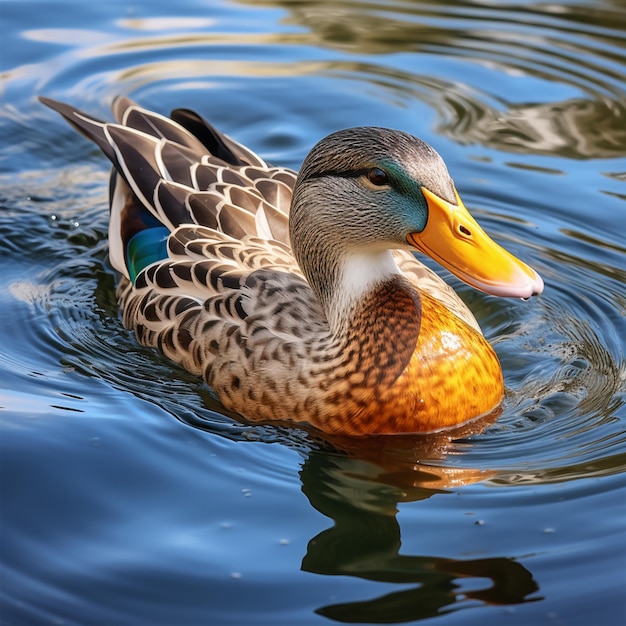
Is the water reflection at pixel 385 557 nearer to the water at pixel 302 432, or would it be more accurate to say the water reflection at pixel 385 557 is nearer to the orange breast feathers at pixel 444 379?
the water at pixel 302 432

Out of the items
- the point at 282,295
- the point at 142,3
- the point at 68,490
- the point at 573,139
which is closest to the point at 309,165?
the point at 282,295

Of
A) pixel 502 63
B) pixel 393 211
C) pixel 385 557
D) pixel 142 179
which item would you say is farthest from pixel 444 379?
pixel 502 63

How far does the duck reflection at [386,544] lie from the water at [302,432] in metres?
0.01

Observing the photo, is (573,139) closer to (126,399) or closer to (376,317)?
(376,317)

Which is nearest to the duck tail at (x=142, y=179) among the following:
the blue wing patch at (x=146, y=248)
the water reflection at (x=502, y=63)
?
the blue wing patch at (x=146, y=248)

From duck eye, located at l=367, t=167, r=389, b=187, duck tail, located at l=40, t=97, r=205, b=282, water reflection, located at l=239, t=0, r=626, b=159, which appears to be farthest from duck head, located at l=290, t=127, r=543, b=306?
water reflection, located at l=239, t=0, r=626, b=159

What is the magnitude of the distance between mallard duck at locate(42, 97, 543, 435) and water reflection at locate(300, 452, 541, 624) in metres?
0.34

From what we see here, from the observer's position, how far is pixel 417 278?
649 centimetres

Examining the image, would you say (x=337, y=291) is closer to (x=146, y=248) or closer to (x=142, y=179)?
(x=146, y=248)

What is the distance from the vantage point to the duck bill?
5293 millimetres

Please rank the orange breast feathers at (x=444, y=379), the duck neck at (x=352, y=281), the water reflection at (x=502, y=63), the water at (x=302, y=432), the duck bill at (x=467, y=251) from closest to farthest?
the water at (x=302, y=432)
the duck bill at (x=467, y=251)
the orange breast feathers at (x=444, y=379)
the duck neck at (x=352, y=281)
the water reflection at (x=502, y=63)

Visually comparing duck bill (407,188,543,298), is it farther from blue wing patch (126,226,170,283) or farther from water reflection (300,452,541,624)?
blue wing patch (126,226,170,283)

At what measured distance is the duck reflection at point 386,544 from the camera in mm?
4469

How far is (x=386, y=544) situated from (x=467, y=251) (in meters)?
1.43
